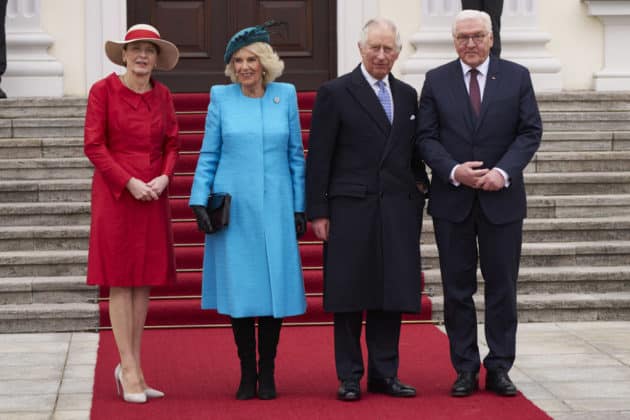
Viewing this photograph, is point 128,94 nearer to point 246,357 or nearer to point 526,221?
point 246,357

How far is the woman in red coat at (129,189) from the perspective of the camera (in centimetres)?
660

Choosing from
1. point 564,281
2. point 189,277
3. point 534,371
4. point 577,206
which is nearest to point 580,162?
point 577,206

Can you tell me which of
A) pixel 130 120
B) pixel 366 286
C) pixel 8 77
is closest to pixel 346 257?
pixel 366 286

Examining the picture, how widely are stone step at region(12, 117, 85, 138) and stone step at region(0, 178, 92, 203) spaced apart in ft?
2.55

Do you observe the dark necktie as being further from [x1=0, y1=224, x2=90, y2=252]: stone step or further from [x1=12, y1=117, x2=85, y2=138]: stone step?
[x1=12, y1=117, x2=85, y2=138]: stone step

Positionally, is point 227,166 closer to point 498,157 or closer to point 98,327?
→ point 498,157

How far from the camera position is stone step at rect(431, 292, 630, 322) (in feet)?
28.8

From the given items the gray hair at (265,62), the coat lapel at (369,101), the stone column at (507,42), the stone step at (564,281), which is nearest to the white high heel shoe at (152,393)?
the gray hair at (265,62)

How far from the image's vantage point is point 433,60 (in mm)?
11398

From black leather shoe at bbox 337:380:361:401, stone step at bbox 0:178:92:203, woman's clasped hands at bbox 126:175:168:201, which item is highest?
woman's clasped hands at bbox 126:175:168:201

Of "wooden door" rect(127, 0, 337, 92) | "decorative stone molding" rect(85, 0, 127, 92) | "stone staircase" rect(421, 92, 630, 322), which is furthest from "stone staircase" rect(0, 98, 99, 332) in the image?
"stone staircase" rect(421, 92, 630, 322)

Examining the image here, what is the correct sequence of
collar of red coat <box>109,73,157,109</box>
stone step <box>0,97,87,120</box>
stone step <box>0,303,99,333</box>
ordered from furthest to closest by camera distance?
stone step <box>0,97,87,120</box>, stone step <box>0,303,99,333</box>, collar of red coat <box>109,73,157,109</box>

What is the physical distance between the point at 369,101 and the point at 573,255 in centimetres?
314

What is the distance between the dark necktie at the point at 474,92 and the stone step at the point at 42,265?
3.29 metres
